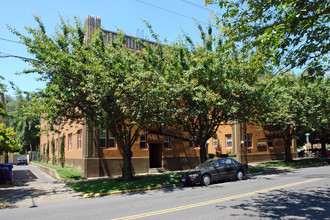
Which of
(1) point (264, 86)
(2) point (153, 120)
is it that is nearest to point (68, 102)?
(2) point (153, 120)

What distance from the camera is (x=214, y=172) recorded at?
49.9 ft

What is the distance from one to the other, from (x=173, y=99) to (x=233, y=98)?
13.8 feet

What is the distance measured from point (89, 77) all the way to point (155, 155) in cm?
1355

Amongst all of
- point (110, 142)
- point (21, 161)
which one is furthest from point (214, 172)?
point (21, 161)

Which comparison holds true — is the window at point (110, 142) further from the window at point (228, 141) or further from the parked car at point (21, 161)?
the parked car at point (21, 161)

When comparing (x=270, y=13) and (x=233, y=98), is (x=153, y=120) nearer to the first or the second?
(x=233, y=98)

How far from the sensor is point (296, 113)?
24.5m

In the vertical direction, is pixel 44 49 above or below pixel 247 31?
above

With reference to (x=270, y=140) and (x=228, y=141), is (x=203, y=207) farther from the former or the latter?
(x=270, y=140)

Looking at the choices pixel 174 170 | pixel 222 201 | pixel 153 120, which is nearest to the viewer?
pixel 222 201

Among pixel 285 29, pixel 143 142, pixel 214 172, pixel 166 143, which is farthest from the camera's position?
pixel 166 143

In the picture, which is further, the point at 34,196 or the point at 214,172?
the point at 214,172

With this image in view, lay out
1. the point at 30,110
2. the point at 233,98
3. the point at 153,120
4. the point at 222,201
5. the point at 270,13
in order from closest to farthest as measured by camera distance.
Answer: the point at 270,13 < the point at 222,201 < the point at 30,110 < the point at 153,120 < the point at 233,98

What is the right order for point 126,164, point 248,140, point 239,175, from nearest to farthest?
point 239,175
point 126,164
point 248,140
